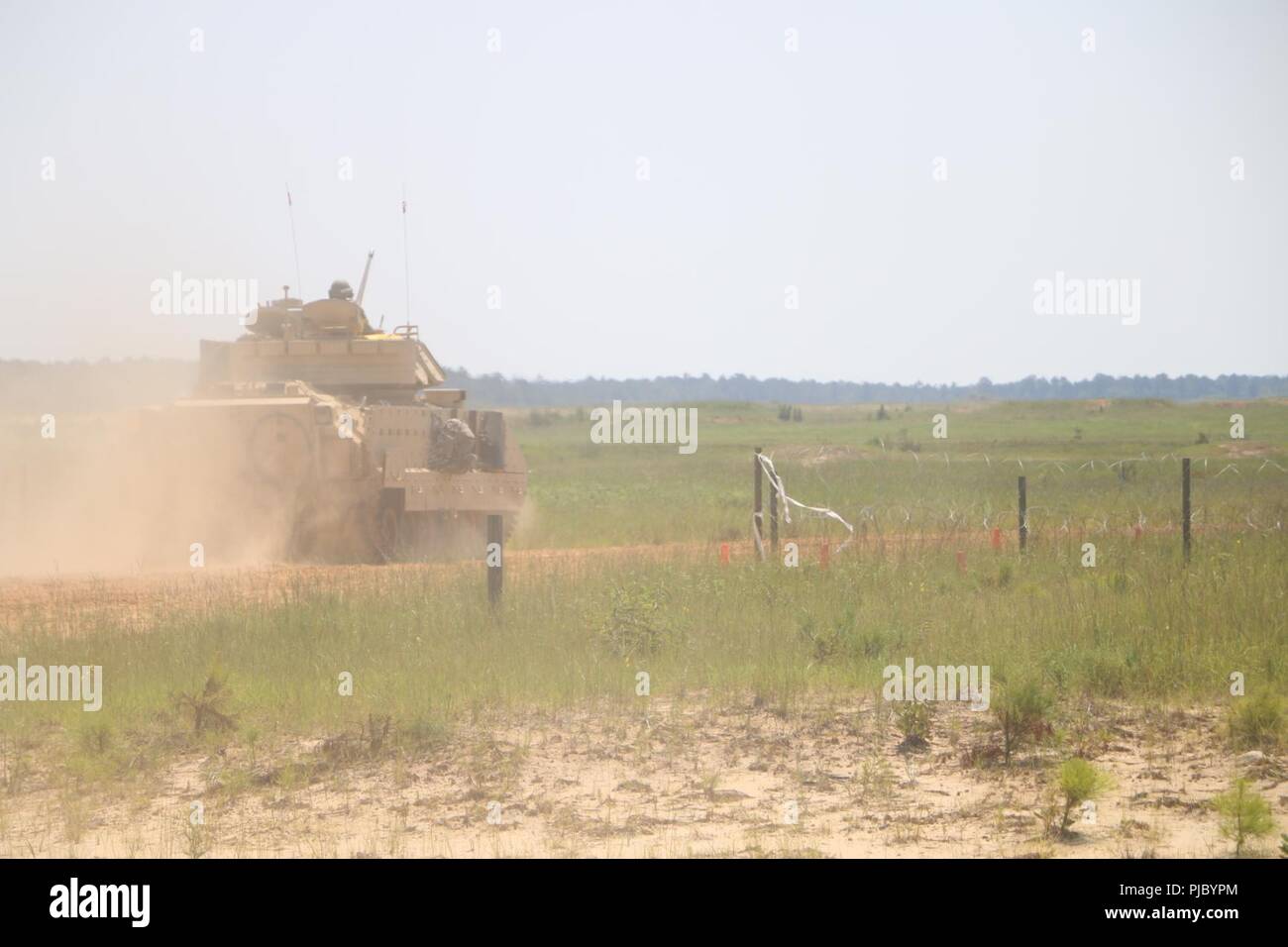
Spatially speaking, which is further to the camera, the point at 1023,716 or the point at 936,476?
the point at 936,476

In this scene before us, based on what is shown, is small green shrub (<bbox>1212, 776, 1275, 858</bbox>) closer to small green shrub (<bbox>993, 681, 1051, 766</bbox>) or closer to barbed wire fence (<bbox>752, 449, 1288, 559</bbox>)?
small green shrub (<bbox>993, 681, 1051, 766</bbox>)

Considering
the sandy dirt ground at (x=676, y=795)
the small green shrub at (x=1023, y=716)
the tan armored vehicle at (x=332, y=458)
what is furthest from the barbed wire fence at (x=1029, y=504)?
the small green shrub at (x=1023, y=716)

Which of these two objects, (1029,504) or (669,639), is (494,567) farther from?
(1029,504)

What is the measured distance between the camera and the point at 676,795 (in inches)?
314

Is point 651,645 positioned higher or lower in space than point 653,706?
higher

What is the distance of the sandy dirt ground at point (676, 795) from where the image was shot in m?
7.12

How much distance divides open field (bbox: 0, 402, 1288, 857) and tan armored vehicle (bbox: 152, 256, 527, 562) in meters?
1.79

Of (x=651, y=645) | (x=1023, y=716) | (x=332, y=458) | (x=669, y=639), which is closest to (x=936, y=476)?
(x=332, y=458)

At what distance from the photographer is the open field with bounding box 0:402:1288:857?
7.48m

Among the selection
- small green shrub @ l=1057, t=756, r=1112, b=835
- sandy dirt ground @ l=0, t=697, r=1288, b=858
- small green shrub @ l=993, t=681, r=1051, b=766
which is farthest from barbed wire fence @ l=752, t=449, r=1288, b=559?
small green shrub @ l=1057, t=756, r=1112, b=835

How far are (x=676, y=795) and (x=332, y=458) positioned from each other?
1184 cm

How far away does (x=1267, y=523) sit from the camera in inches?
785

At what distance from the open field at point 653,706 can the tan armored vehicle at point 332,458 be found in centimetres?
179

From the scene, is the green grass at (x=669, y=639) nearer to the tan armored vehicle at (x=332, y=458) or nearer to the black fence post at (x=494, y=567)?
the black fence post at (x=494, y=567)
